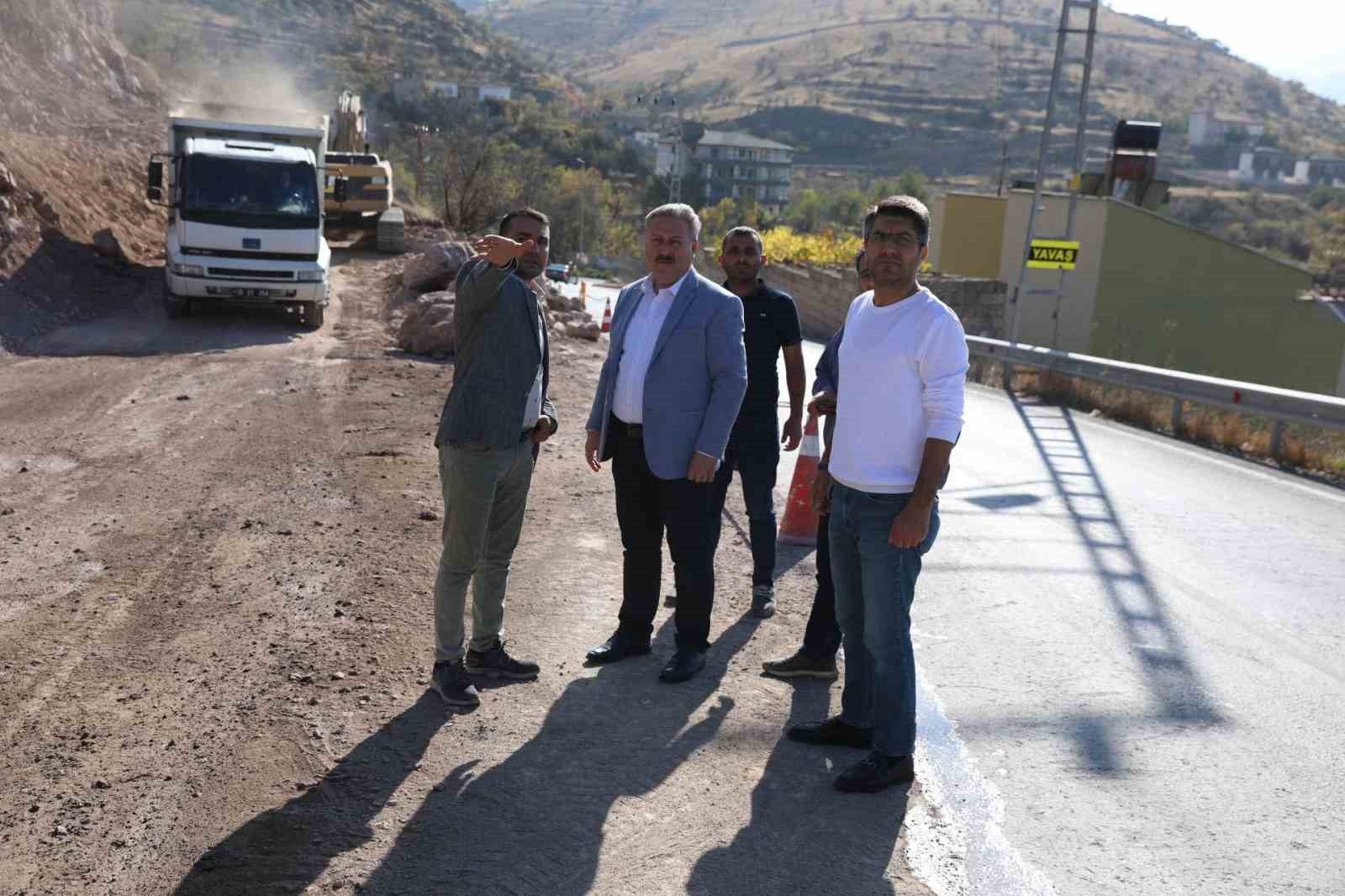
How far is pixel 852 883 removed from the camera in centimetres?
398

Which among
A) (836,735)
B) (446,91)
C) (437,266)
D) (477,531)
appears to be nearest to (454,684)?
(477,531)

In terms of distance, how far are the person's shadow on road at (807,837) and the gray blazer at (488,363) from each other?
1689 mm

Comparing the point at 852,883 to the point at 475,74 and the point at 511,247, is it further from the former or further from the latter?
the point at 475,74

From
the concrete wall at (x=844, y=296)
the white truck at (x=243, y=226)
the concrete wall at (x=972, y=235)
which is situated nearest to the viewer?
the white truck at (x=243, y=226)

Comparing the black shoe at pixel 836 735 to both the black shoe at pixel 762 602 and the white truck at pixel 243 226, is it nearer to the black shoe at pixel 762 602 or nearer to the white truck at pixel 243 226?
the black shoe at pixel 762 602

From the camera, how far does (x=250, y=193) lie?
1886cm

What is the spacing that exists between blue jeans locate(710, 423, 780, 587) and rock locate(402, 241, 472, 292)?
13153 millimetres

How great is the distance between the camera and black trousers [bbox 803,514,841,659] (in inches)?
227

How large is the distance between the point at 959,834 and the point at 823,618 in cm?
158

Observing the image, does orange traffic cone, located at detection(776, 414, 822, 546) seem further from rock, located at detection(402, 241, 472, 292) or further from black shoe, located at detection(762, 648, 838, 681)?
rock, located at detection(402, 241, 472, 292)

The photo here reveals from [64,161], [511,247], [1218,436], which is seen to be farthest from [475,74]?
[511,247]

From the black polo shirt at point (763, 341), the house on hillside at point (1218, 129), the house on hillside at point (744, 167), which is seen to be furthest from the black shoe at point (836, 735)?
the house on hillside at point (1218, 129)

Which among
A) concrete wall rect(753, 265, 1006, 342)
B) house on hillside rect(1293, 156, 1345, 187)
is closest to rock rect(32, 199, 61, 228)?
concrete wall rect(753, 265, 1006, 342)

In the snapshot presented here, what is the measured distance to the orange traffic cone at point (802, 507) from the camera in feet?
27.8
